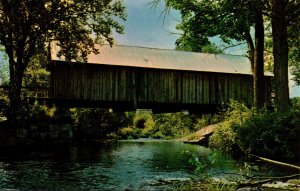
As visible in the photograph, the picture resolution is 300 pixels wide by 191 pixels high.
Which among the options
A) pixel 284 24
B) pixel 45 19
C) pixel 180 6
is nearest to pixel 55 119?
pixel 45 19

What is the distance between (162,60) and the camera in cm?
3422

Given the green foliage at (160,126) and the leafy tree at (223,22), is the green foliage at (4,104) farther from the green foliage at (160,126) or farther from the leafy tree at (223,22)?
the green foliage at (160,126)

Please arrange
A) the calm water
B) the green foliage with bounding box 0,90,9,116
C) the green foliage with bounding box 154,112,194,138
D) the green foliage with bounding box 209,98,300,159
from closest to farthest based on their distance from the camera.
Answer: the calm water
the green foliage with bounding box 209,98,300,159
the green foliage with bounding box 0,90,9,116
the green foliage with bounding box 154,112,194,138

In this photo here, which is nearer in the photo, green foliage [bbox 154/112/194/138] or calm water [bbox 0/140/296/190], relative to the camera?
calm water [bbox 0/140/296/190]

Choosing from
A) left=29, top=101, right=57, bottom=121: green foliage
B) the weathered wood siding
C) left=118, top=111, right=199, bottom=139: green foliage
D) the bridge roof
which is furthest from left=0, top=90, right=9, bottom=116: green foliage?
left=118, top=111, right=199, bottom=139: green foliage

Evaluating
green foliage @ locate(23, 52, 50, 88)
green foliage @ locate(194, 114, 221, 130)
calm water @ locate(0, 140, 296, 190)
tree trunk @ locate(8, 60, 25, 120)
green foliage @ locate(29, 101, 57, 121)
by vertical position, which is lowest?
calm water @ locate(0, 140, 296, 190)

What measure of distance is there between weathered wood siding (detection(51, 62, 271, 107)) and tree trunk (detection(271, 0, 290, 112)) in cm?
1536

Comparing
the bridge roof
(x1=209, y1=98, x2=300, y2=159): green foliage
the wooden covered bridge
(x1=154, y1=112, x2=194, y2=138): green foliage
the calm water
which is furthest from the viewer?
(x1=154, y1=112, x2=194, y2=138): green foliage

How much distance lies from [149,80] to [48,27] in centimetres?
883

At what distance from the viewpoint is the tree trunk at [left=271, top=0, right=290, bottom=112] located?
60.2 feet

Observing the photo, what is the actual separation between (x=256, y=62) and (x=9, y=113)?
1508cm

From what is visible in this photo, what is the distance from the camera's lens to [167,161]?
16375mm

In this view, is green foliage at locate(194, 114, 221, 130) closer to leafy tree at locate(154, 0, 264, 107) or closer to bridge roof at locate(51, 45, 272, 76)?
bridge roof at locate(51, 45, 272, 76)

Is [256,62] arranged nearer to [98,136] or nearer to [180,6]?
[180,6]
